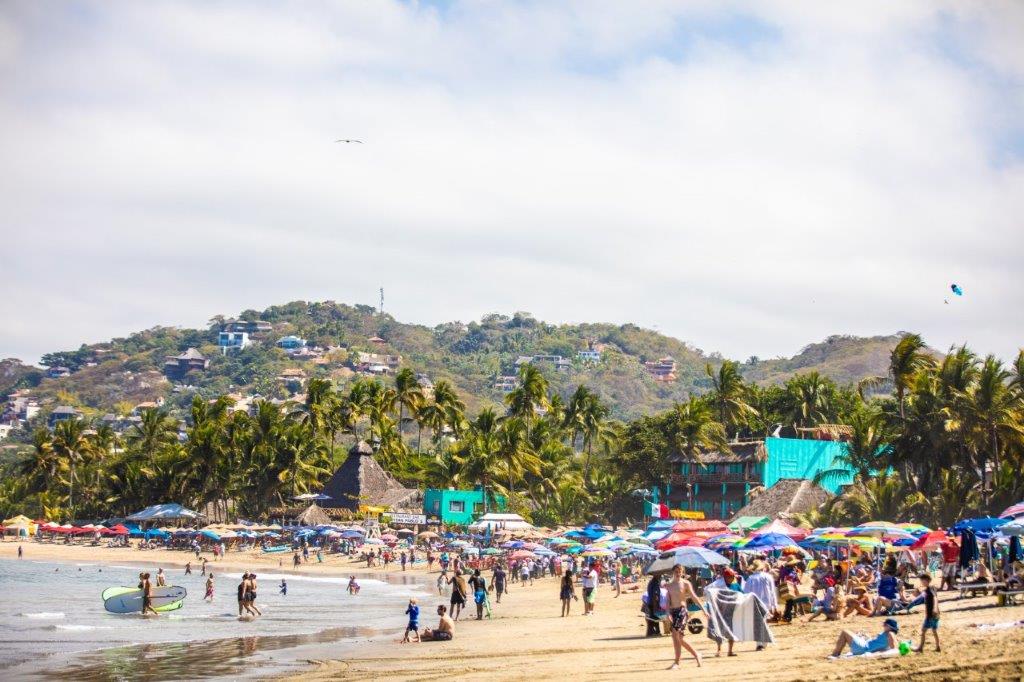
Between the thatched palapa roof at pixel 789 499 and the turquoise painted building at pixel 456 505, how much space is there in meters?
19.1

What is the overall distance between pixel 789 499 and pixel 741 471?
10.7m

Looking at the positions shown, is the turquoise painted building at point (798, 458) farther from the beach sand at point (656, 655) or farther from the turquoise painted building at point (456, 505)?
the beach sand at point (656, 655)

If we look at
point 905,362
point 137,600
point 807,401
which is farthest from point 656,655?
point 807,401

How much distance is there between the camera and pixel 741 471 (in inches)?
2616

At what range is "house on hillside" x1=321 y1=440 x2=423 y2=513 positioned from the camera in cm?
7306

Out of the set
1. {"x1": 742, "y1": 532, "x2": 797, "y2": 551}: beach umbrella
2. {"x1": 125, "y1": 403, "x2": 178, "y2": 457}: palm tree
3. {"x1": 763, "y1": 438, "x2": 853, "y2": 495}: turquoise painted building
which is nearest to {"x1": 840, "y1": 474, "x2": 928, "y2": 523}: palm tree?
{"x1": 763, "y1": 438, "x2": 853, "y2": 495}: turquoise painted building

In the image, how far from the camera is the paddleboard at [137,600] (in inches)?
1224

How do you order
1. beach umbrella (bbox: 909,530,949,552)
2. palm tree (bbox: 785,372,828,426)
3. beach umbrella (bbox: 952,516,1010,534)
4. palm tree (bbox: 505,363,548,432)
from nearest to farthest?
1. beach umbrella (bbox: 952,516,1010,534)
2. beach umbrella (bbox: 909,530,949,552)
3. palm tree (bbox: 505,363,548,432)
4. palm tree (bbox: 785,372,828,426)

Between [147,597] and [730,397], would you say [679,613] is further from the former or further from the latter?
[730,397]

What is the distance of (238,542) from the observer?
2758 inches

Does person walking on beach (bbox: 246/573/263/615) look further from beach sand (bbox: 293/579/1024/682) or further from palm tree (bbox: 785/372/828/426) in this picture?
palm tree (bbox: 785/372/828/426)

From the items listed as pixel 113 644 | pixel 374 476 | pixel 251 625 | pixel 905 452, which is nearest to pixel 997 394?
pixel 905 452

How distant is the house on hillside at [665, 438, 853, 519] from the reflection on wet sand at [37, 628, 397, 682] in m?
41.7

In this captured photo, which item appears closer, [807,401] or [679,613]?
[679,613]
